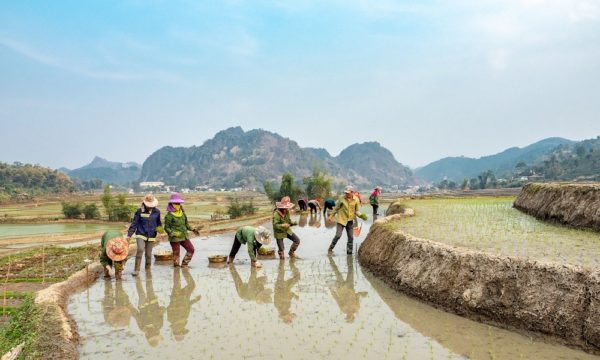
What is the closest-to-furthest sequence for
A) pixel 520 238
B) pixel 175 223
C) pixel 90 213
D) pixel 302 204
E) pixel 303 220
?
pixel 520 238
pixel 175 223
pixel 303 220
pixel 302 204
pixel 90 213

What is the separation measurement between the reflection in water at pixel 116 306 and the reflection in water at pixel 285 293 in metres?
2.95

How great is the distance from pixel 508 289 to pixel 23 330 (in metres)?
8.33

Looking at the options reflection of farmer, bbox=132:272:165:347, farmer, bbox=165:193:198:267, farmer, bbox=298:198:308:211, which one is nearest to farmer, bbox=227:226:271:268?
farmer, bbox=165:193:198:267

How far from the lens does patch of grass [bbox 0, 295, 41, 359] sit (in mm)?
6464

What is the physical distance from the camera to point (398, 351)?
6512 millimetres

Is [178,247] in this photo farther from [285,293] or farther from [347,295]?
[347,295]

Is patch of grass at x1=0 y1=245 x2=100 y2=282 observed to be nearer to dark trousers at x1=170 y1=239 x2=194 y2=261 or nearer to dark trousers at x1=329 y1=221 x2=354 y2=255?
dark trousers at x1=170 y1=239 x2=194 y2=261

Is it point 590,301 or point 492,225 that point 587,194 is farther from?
point 590,301

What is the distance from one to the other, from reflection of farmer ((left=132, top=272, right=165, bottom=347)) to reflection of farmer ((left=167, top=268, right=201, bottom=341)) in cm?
22

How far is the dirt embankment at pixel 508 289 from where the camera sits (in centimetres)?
660

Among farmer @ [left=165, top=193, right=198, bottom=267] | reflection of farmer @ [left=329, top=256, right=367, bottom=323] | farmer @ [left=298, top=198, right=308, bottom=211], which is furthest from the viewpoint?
farmer @ [left=298, top=198, right=308, bottom=211]

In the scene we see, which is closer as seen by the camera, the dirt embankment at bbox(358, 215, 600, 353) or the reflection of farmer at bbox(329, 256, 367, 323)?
the dirt embankment at bbox(358, 215, 600, 353)

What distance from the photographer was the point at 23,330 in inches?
284

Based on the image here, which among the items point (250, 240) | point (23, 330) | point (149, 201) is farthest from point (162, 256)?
point (23, 330)
